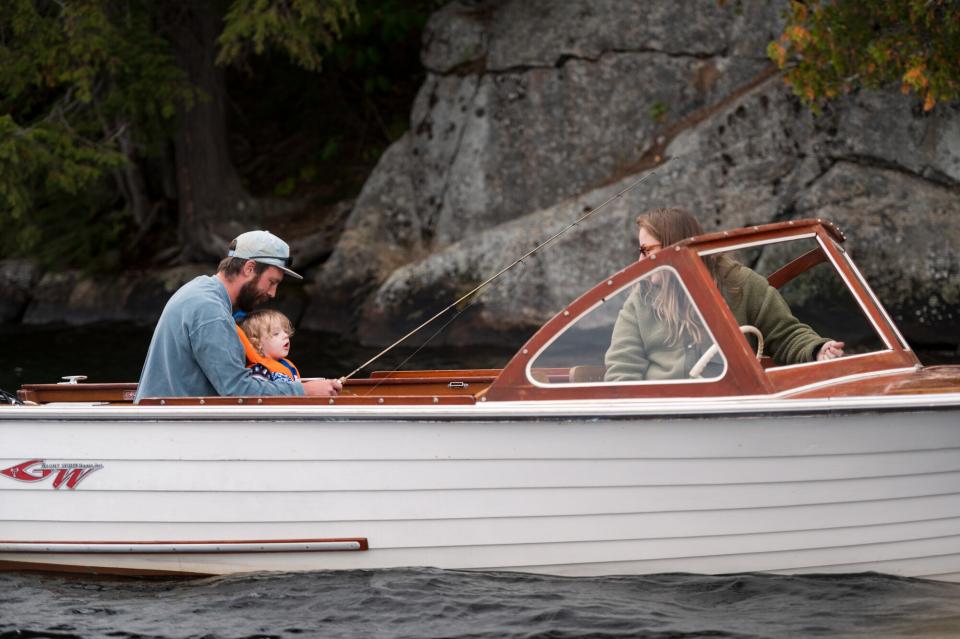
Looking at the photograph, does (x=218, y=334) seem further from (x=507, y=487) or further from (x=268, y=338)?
(x=507, y=487)

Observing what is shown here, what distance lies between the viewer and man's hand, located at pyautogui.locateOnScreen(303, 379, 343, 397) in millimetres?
5637

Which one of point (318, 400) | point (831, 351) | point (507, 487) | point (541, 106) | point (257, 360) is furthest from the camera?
point (541, 106)

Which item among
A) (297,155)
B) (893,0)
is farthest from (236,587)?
(297,155)

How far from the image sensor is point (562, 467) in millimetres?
5164

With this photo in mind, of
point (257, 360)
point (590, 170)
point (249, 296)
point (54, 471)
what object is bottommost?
point (54, 471)

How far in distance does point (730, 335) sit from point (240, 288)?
2.28 m

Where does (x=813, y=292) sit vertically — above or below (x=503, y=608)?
above

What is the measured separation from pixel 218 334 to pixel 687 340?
2.08 metres

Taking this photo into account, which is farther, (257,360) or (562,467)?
(257,360)

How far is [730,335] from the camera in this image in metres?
5.14

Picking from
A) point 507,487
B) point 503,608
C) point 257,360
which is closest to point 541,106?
point 257,360

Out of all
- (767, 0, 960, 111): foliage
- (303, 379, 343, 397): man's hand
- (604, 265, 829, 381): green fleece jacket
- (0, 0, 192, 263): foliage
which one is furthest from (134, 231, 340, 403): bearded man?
(0, 0, 192, 263): foliage

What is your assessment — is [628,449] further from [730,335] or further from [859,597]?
[859,597]

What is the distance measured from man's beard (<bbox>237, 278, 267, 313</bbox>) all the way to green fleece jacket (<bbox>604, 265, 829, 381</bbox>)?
5.55 ft
